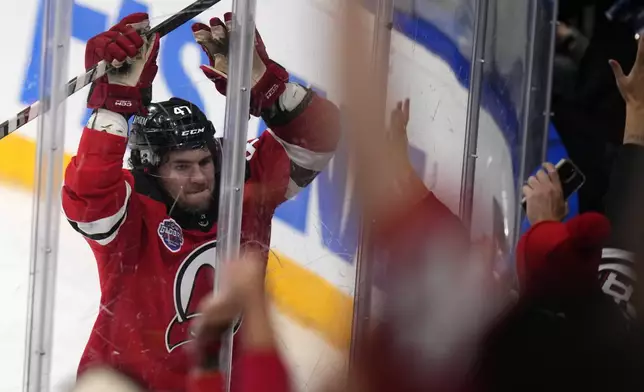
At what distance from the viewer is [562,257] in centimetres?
82

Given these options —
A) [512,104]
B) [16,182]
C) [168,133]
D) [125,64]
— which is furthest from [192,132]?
[512,104]

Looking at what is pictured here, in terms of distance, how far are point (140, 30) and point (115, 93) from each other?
→ 10 cm

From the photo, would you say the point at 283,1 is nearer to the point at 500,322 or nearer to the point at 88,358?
the point at 88,358

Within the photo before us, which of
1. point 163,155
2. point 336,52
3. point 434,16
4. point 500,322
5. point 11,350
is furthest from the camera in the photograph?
point 434,16

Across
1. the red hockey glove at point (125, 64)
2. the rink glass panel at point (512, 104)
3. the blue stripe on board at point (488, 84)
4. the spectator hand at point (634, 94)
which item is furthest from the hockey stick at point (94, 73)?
the spectator hand at point (634, 94)

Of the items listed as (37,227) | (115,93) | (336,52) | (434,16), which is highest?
(336,52)

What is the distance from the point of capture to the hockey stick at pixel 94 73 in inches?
47.3

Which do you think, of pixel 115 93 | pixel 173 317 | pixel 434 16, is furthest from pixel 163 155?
pixel 434 16

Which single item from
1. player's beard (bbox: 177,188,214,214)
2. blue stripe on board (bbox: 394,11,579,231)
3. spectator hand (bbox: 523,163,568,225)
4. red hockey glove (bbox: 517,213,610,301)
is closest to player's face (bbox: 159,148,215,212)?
player's beard (bbox: 177,188,214,214)

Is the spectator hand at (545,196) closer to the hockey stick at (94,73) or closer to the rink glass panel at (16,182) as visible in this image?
the hockey stick at (94,73)

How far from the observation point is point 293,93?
133cm

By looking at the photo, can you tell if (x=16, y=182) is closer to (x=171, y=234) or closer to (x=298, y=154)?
(x=171, y=234)

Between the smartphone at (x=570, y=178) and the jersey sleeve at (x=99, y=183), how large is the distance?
2.80ft

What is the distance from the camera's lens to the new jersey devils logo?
1304 millimetres
